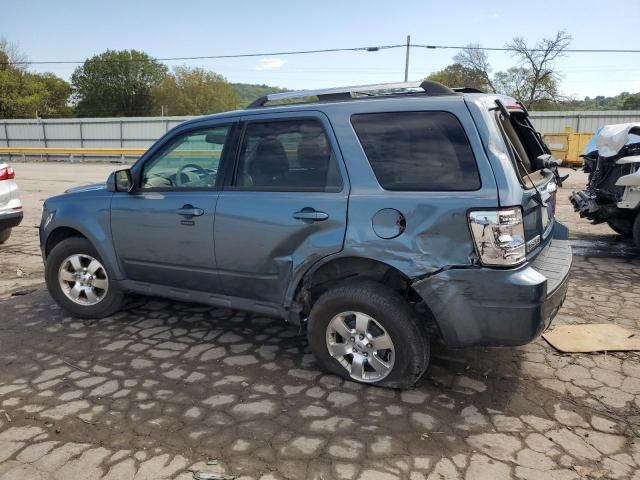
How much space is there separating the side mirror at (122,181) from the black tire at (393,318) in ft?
6.64

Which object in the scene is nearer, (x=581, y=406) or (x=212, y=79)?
(x=581, y=406)

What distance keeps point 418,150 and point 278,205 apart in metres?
1.01

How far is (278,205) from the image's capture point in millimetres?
3508

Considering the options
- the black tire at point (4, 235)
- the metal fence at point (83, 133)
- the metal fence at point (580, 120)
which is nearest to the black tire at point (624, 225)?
the black tire at point (4, 235)

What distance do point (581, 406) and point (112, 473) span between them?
2.71 metres

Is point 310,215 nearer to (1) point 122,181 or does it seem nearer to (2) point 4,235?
(1) point 122,181

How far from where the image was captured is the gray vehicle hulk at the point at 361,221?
2941 mm

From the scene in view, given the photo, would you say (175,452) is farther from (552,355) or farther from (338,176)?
(552,355)

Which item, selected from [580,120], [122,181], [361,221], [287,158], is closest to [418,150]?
[361,221]

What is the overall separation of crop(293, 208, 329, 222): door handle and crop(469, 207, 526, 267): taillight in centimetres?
93

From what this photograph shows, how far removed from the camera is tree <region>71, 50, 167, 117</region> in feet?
269

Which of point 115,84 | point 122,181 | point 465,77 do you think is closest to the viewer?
point 122,181

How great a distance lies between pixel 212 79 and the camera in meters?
77.8

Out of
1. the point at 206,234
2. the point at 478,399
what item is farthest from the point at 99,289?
the point at 478,399
